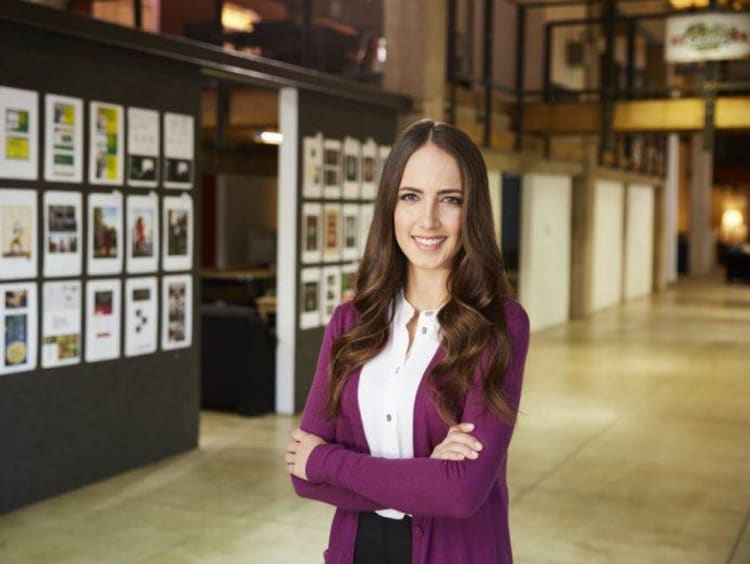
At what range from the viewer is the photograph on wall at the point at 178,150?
714cm

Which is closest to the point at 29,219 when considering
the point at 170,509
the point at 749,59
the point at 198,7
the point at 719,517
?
the point at 170,509

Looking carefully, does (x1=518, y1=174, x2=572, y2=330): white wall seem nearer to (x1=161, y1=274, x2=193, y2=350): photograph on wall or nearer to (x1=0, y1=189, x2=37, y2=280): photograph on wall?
(x1=161, y1=274, x2=193, y2=350): photograph on wall

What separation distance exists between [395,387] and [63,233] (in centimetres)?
454

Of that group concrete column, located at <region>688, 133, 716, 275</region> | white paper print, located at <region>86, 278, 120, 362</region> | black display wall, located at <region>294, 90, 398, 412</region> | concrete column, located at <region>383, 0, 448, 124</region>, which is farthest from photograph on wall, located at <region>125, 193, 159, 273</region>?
concrete column, located at <region>688, 133, 716, 275</region>

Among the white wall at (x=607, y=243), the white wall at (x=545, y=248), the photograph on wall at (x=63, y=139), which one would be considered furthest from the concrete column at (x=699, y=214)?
the photograph on wall at (x=63, y=139)

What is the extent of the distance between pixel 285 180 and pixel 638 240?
45.7ft

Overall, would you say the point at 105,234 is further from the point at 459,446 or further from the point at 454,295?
the point at 459,446

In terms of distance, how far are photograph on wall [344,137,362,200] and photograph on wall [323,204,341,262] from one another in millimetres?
258

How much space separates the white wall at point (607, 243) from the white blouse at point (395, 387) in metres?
15.5

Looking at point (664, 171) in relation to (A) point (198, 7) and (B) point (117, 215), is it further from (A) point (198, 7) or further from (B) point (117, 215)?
(B) point (117, 215)

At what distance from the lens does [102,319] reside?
21.7ft

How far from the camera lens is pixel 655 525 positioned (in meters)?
5.82

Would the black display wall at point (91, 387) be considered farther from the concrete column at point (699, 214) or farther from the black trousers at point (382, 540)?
the concrete column at point (699, 214)

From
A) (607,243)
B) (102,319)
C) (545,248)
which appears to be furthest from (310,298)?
(607,243)
